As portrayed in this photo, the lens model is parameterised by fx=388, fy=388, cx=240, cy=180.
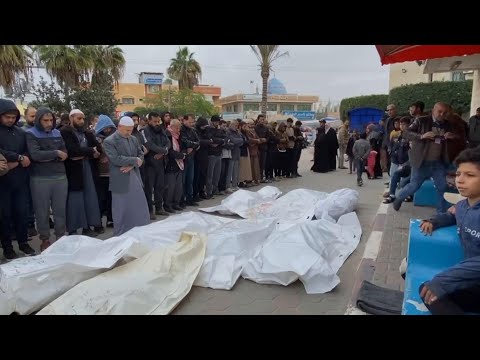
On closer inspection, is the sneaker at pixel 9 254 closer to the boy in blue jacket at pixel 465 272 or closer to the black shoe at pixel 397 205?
the boy in blue jacket at pixel 465 272

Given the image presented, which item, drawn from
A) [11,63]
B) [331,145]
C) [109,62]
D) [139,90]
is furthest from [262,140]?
[139,90]

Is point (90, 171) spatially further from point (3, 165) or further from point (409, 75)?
point (409, 75)

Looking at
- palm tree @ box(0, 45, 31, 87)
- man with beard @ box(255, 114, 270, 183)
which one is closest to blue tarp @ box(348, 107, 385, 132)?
man with beard @ box(255, 114, 270, 183)

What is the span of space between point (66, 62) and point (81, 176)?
13151mm

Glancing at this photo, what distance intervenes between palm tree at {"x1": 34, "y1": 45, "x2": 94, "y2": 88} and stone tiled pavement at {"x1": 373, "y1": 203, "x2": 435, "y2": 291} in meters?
14.5

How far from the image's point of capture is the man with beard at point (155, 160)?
21.5 feet

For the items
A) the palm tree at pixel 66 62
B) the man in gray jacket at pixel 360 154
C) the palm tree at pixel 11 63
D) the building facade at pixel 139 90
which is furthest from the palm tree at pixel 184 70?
the man in gray jacket at pixel 360 154

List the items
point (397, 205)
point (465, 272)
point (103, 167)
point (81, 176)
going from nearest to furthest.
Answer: point (465, 272) → point (81, 176) → point (103, 167) → point (397, 205)

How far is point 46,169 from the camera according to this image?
15.9 feet

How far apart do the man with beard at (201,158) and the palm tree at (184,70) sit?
1050 inches

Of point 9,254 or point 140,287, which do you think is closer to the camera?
point 140,287

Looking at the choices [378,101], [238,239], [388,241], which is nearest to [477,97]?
[388,241]

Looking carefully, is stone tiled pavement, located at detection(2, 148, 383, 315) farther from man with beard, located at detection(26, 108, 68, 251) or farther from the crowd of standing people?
man with beard, located at detection(26, 108, 68, 251)

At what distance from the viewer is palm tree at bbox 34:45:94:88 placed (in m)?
16.1
